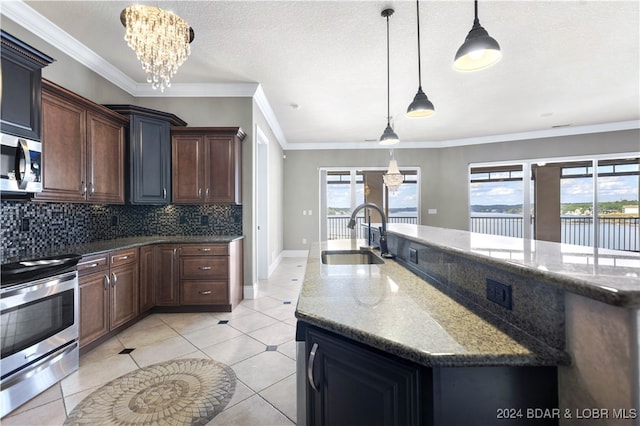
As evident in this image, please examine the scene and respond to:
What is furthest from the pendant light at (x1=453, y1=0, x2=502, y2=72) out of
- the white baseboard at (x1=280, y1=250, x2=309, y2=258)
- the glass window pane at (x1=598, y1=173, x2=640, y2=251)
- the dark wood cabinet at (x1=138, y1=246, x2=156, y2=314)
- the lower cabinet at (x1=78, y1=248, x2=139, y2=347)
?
the glass window pane at (x1=598, y1=173, x2=640, y2=251)

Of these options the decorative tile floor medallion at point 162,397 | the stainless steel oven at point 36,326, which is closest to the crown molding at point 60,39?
the stainless steel oven at point 36,326

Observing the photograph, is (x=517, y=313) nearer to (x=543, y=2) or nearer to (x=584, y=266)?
(x=584, y=266)

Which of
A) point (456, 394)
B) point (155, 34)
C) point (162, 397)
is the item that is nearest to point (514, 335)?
point (456, 394)

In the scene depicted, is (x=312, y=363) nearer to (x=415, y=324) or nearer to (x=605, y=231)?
(x=415, y=324)

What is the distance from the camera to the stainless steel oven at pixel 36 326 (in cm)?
158

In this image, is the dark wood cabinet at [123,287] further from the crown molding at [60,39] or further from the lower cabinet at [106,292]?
the crown molding at [60,39]

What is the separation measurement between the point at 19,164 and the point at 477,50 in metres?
3.03

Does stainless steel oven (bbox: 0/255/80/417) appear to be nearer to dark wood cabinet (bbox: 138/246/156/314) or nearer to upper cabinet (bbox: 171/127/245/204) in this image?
dark wood cabinet (bbox: 138/246/156/314)

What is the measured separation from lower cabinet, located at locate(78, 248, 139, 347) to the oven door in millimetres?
158

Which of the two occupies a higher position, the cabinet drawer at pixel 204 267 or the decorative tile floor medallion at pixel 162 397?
the cabinet drawer at pixel 204 267

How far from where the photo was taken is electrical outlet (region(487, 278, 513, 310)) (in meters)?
0.81

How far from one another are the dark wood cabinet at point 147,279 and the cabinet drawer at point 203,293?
32 centimetres

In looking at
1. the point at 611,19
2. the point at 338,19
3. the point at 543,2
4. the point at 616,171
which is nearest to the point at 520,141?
the point at 616,171

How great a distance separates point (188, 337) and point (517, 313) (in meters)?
2.68
